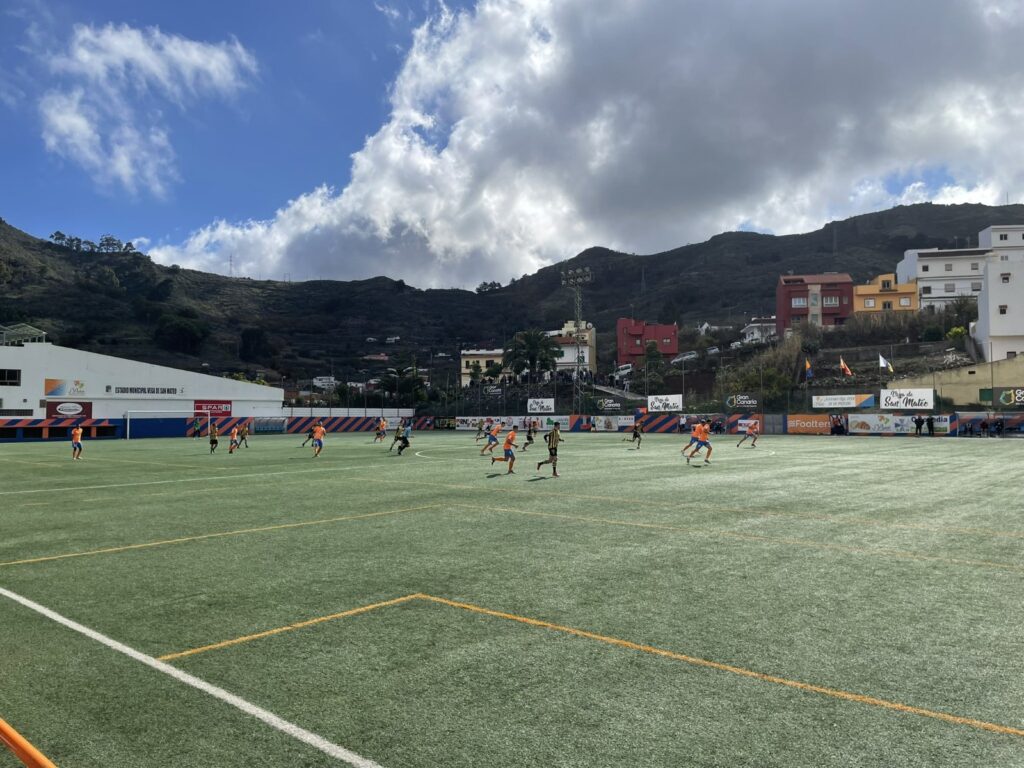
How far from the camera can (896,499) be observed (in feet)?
52.2

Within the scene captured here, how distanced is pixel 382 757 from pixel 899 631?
194 inches

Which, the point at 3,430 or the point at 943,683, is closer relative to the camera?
the point at 943,683

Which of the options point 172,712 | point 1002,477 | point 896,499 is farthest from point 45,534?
point 1002,477

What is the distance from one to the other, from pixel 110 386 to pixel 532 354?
186 ft

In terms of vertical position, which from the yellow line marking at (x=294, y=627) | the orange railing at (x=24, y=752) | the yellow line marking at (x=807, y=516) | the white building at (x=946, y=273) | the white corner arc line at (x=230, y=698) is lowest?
the yellow line marking at (x=807, y=516)

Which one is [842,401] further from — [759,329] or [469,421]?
[759,329]

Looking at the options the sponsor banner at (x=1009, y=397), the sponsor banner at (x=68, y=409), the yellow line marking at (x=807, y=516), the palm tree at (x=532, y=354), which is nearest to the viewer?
the yellow line marking at (x=807, y=516)

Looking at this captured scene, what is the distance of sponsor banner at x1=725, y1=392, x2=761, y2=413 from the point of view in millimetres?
61156

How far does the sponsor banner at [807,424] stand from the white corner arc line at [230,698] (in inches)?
2197

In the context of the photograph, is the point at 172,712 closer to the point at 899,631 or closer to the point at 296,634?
the point at 296,634

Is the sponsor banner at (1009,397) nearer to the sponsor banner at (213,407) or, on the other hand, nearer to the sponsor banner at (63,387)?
the sponsor banner at (213,407)

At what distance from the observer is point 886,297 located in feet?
345

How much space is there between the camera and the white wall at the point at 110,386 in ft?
195

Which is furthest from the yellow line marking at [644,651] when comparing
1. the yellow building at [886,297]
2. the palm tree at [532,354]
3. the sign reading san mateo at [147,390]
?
the yellow building at [886,297]
